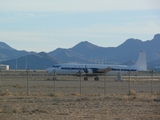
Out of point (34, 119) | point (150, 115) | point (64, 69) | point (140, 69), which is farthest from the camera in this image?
point (140, 69)

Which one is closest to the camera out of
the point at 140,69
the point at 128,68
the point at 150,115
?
the point at 150,115

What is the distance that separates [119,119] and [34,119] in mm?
3277

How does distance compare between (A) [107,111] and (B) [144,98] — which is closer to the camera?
(A) [107,111]

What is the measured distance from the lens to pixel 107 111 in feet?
63.7

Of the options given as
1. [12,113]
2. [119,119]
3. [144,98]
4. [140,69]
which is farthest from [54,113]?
[140,69]

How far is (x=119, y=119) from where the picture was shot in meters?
16.6

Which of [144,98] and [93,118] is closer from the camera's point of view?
[93,118]

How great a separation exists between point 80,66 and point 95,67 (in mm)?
3187

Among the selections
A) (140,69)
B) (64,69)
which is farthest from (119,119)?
(140,69)

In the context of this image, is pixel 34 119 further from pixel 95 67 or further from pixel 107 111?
pixel 95 67

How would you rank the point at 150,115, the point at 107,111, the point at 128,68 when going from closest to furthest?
1. the point at 150,115
2. the point at 107,111
3. the point at 128,68

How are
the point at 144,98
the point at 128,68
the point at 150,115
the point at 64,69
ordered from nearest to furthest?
the point at 150,115, the point at 144,98, the point at 64,69, the point at 128,68

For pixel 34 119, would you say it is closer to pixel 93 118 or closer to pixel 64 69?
pixel 93 118

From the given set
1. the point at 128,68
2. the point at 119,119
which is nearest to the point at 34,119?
the point at 119,119
